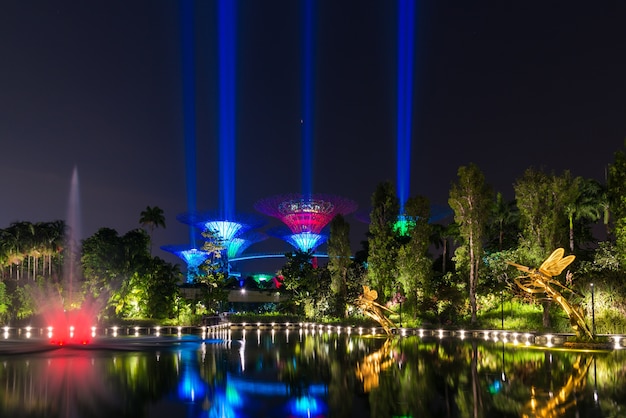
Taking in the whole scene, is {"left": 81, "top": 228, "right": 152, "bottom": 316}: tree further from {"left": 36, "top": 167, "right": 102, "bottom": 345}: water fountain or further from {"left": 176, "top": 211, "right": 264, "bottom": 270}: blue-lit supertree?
{"left": 176, "top": 211, "right": 264, "bottom": 270}: blue-lit supertree

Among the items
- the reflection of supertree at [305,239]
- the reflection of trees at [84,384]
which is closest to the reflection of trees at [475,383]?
the reflection of trees at [84,384]

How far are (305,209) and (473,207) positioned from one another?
1396 inches

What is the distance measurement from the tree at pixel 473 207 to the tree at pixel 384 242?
7.30 m

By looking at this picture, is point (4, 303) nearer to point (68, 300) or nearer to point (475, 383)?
point (68, 300)

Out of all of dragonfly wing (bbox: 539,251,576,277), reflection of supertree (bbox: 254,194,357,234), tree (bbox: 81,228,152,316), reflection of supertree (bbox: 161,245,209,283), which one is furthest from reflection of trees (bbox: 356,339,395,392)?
reflection of supertree (bbox: 161,245,209,283)

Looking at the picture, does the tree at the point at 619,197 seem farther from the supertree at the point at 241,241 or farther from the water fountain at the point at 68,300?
the supertree at the point at 241,241

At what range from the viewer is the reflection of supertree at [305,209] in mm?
72688

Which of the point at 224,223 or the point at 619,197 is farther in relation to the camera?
the point at 224,223

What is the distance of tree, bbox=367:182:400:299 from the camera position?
45781 millimetres

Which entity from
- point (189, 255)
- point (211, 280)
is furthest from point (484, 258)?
point (189, 255)

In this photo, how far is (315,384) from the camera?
13.6 m

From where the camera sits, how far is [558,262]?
78.7 feet

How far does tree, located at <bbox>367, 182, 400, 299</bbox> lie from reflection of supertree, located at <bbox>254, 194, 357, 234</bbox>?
2360 cm

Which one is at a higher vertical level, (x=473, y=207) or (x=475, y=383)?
(x=473, y=207)
